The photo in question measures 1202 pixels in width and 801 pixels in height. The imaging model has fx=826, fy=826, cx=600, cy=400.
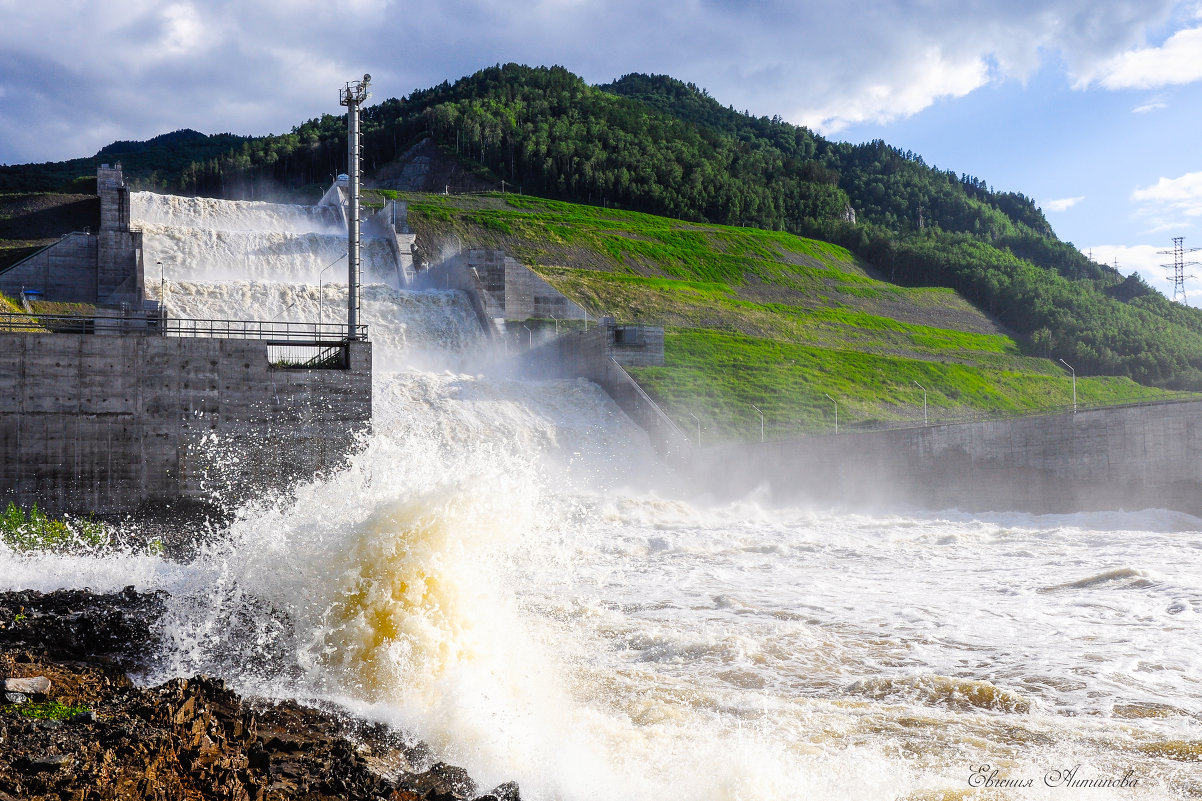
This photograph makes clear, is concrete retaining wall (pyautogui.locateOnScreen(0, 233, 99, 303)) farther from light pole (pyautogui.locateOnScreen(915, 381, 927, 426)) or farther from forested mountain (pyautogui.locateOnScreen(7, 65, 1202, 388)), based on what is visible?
forested mountain (pyautogui.locateOnScreen(7, 65, 1202, 388))

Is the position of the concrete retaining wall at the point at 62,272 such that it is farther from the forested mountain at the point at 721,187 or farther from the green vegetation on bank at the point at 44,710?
the forested mountain at the point at 721,187

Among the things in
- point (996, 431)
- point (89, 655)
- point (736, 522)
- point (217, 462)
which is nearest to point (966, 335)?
point (996, 431)

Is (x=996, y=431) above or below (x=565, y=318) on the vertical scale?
below

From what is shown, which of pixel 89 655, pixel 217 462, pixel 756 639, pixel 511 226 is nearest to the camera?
pixel 89 655

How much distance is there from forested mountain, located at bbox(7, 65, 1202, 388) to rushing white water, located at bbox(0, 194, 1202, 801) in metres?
54.2

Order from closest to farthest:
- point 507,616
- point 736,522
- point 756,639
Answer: point 507,616 < point 756,639 < point 736,522

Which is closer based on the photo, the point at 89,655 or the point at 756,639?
the point at 89,655

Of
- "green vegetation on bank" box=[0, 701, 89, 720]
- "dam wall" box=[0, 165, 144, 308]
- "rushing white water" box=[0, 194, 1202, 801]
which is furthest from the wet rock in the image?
"dam wall" box=[0, 165, 144, 308]

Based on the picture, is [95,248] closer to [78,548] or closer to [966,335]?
[78,548]

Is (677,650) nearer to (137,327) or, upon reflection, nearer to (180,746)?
(180,746)

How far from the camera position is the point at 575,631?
1037 cm

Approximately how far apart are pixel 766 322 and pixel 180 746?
46.1 metres

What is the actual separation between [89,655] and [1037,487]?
947 inches

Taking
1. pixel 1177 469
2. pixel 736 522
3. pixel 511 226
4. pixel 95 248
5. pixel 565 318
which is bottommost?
pixel 736 522
